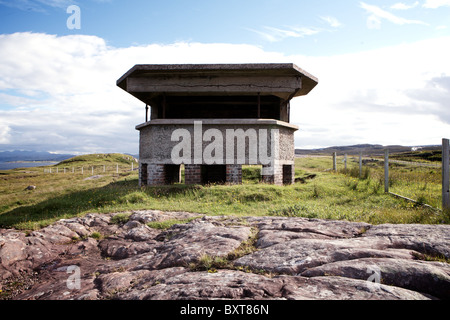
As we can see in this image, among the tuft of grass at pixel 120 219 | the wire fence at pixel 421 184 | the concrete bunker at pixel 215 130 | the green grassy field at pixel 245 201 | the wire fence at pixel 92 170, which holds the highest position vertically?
the concrete bunker at pixel 215 130

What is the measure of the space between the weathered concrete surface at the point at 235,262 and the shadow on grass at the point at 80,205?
2.47 m

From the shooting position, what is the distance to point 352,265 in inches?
131

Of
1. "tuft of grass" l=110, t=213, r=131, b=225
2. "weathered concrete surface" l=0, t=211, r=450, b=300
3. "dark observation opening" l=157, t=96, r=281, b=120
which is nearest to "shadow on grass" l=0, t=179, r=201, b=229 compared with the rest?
"tuft of grass" l=110, t=213, r=131, b=225

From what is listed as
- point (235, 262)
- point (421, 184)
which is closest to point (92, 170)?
point (421, 184)

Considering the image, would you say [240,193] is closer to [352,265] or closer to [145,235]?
[145,235]

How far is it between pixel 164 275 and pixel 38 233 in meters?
4.40

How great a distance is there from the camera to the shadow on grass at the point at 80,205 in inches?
340

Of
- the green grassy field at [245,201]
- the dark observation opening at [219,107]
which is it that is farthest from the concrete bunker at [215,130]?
the dark observation opening at [219,107]

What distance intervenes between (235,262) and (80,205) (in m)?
8.07

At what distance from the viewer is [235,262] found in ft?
13.0

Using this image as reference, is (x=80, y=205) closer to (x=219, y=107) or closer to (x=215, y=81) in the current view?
(x=215, y=81)

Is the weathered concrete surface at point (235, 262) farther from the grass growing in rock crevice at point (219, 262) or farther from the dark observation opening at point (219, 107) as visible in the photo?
the dark observation opening at point (219, 107)

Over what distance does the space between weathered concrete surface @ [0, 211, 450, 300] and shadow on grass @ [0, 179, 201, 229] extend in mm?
2474
